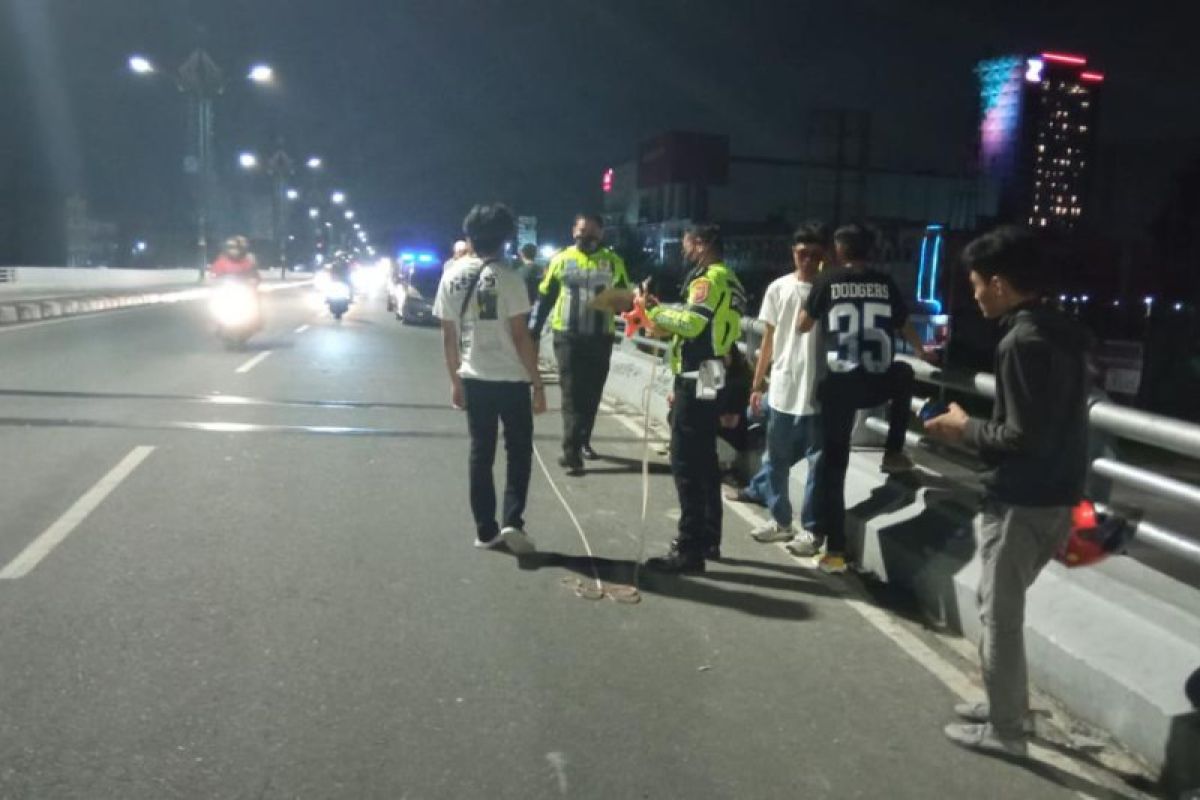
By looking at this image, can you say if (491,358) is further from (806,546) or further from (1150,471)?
(1150,471)

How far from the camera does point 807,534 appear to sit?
6836 mm

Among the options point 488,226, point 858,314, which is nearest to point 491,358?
point 488,226

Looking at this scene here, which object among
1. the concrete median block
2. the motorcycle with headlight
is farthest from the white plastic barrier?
the concrete median block

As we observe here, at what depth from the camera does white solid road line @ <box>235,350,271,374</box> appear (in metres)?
15.4

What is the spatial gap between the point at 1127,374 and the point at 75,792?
16.8 meters

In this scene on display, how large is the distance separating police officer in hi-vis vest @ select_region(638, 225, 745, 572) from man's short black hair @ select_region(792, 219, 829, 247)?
570 millimetres

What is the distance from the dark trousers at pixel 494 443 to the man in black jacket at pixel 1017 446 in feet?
9.81

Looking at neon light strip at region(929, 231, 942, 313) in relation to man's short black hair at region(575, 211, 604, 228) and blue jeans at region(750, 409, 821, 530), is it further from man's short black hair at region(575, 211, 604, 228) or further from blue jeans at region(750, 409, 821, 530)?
blue jeans at region(750, 409, 821, 530)

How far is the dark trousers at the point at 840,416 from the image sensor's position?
240 inches

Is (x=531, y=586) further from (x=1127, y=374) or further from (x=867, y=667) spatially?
(x=1127, y=374)

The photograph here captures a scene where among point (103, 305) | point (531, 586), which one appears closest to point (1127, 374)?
point (531, 586)

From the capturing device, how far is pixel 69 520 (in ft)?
23.2

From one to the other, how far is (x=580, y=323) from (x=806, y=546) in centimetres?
321

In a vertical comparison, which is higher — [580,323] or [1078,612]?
[580,323]
